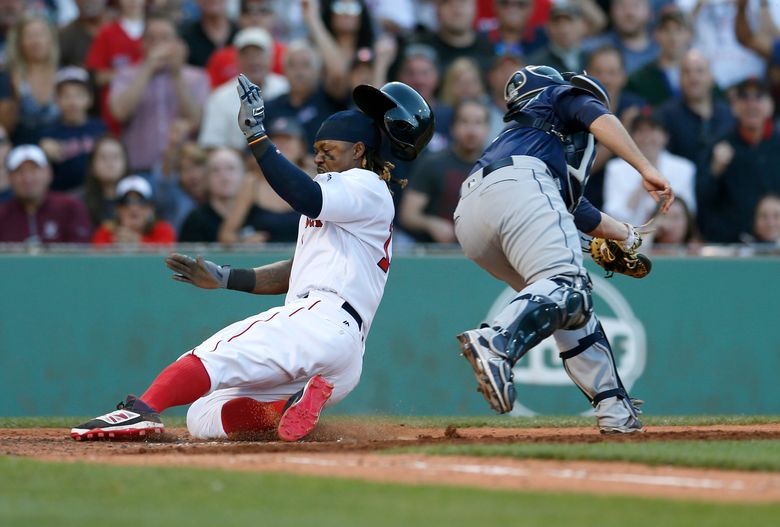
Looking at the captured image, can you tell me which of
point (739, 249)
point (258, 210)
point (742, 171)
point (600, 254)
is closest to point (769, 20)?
point (742, 171)

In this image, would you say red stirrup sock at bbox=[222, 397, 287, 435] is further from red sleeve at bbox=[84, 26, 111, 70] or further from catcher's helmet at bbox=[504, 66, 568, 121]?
red sleeve at bbox=[84, 26, 111, 70]

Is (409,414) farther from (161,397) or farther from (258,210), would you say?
(161,397)

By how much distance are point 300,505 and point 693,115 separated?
8.81 m

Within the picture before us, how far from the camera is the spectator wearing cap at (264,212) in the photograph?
1067 centimetres

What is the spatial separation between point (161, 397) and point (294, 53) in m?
5.90

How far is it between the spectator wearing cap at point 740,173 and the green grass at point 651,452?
5645 millimetres

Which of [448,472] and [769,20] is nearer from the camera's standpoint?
[448,472]

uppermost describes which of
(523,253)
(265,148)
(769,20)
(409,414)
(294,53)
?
(769,20)

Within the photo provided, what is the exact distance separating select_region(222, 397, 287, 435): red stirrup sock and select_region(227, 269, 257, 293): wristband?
0.62 meters

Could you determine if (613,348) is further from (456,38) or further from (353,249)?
(353,249)

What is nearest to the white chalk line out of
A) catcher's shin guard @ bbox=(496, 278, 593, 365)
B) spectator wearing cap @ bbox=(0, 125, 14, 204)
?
catcher's shin guard @ bbox=(496, 278, 593, 365)

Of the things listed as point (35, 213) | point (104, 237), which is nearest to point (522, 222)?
point (104, 237)

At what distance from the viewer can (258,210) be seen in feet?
35.3

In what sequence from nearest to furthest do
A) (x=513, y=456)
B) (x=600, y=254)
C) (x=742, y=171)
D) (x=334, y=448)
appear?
(x=513, y=456)
(x=334, y=448)
(x=600, y=254)
(x=742, y=171)
